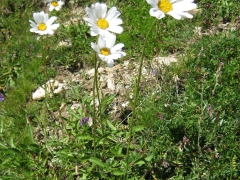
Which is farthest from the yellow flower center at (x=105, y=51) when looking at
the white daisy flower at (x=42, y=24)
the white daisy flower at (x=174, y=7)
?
the white daisy flower at (x=42, y=24)

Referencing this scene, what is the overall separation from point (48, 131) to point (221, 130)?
1.49m

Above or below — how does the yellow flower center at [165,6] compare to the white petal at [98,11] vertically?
below

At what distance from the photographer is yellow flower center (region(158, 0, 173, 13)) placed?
60.5 inches

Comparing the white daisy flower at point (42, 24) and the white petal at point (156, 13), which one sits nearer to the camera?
the white petal at point (156, 13)

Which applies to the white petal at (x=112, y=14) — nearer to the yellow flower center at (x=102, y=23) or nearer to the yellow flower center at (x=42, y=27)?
the yellow flower center at (x=102, y=23)

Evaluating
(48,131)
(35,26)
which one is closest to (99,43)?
(35,26)

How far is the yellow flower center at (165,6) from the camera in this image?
154cm

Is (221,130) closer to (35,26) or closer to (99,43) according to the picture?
(99,43)

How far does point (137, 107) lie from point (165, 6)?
4.83ft

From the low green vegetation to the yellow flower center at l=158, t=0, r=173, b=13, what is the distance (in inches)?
30.0

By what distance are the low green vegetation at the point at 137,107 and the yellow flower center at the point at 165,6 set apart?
761mm

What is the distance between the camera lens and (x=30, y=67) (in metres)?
3.80

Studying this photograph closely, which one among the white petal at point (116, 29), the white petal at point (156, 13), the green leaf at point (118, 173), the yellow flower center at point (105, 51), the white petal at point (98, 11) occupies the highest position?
the white petal at point (98, 11)

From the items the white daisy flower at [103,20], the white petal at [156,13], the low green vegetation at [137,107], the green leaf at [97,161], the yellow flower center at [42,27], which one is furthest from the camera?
the yellow flower center at [42,27]
